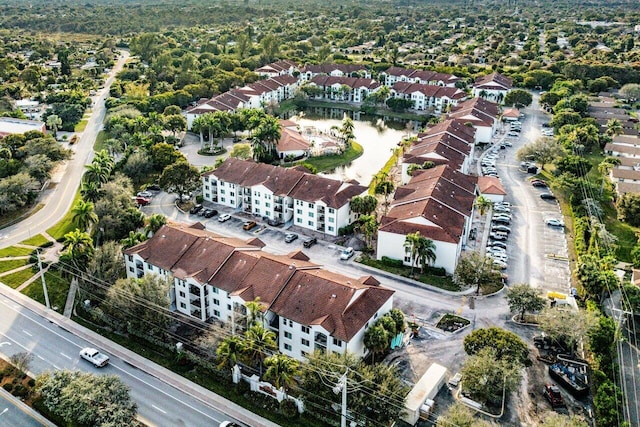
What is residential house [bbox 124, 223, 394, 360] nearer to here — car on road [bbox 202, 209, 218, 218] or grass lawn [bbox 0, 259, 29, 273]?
grass lawn [bbox 0, 259, 29, 273]

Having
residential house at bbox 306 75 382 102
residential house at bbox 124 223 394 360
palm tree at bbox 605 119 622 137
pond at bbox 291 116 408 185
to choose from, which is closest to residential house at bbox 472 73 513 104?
residential house at bbox 306 75 382 102

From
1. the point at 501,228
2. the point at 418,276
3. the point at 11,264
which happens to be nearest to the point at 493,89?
the point at 501,228

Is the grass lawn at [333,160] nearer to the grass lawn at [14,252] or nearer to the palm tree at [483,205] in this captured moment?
the palm tree at [483,205]

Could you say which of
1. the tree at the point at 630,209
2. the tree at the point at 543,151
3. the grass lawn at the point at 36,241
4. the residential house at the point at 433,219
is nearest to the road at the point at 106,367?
the grass lawn at the point at 36,241

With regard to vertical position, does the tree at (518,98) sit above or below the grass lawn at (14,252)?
above

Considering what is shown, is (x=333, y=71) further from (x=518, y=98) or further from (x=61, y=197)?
(x=61, y=197)
